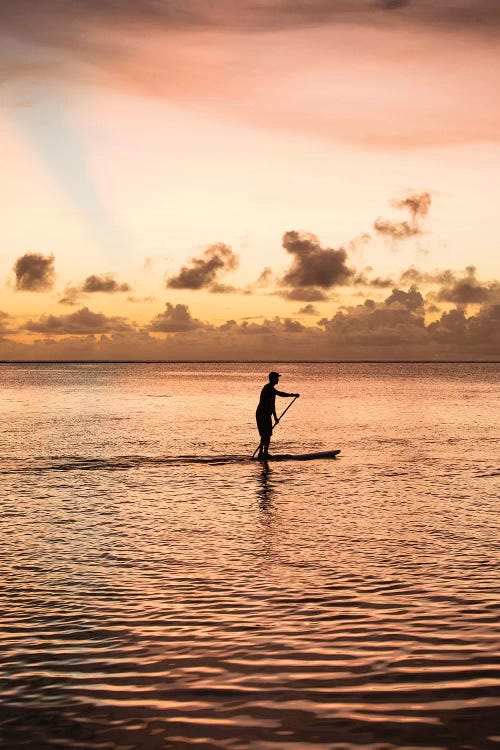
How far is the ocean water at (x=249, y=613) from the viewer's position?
6.68 meters

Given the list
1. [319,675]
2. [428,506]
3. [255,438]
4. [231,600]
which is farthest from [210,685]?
[255,438]

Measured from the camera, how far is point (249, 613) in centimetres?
967

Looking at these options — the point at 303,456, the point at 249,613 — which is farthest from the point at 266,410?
the point at 249,613

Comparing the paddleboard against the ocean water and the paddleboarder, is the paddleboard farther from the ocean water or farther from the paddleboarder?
the ocean water

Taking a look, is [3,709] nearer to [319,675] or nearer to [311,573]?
[319,675]

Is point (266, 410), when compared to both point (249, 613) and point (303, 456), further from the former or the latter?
point (249, 613)

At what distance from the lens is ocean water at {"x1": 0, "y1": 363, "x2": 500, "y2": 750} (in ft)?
21.9

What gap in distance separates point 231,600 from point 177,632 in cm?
138

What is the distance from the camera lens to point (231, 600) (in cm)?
1025

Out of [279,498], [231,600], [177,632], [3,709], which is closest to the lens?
[3,709]

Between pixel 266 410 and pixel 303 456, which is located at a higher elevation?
pixel 266 410

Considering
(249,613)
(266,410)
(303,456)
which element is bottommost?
(303,456)

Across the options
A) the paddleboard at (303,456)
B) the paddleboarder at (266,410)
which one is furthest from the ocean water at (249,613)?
the paddleboard at (303,456)

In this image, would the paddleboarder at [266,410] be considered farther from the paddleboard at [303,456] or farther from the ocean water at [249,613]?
the ocean water at [249,613]
